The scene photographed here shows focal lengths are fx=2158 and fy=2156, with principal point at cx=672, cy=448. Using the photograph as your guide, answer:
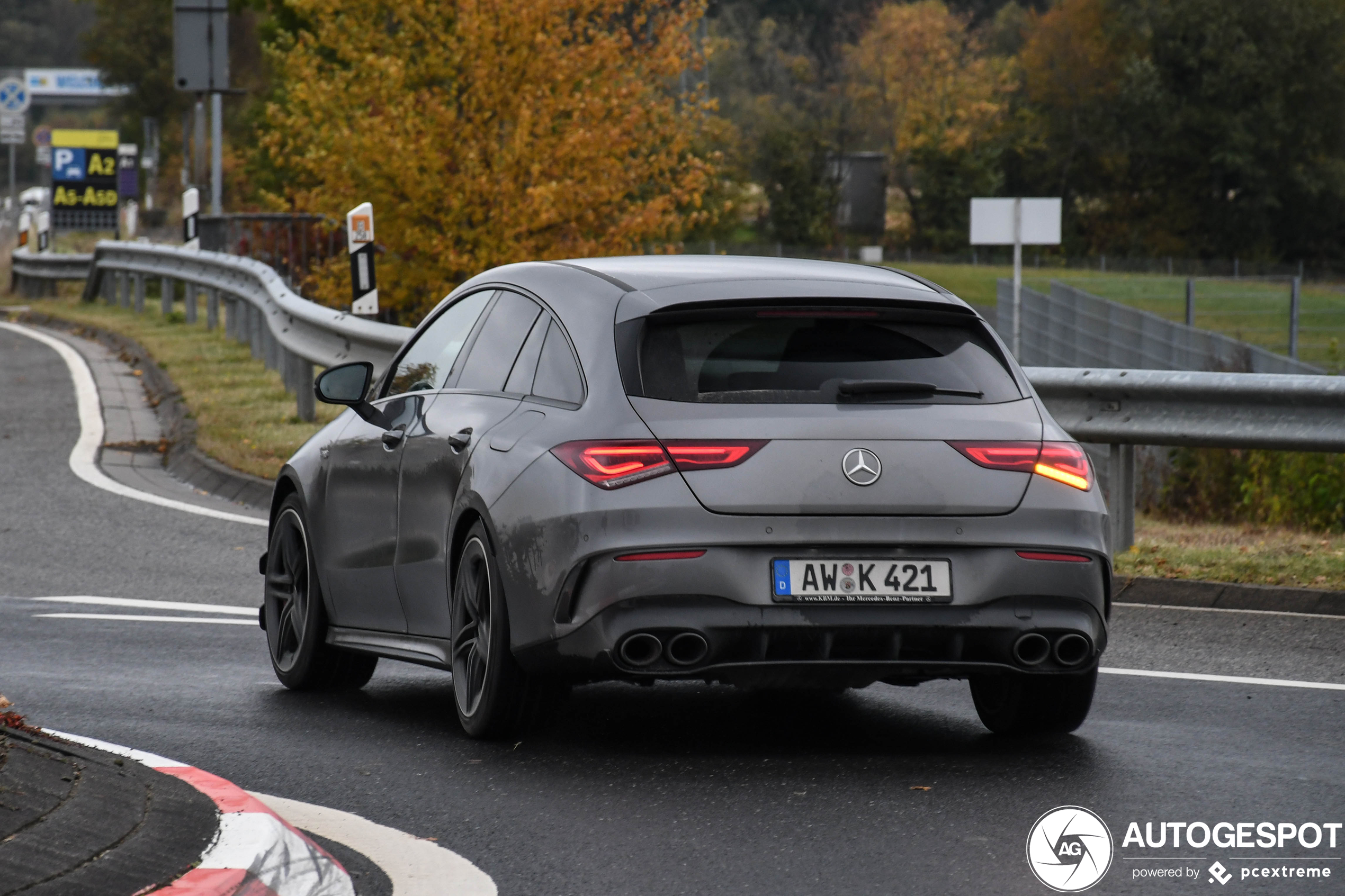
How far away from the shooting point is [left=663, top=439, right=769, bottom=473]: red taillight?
5.94 m

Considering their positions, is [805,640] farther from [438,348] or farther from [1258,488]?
[1258,488]

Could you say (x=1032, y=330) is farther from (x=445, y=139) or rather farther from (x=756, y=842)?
(x=756, y=842)

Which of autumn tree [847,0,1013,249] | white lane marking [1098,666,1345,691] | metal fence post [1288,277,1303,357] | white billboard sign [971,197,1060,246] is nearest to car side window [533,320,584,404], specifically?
white lane marking [1098,666,1345,691]

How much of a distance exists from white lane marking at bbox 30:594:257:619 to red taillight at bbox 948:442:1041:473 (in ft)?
13.9

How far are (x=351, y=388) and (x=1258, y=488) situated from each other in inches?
371

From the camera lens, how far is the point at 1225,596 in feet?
32.2

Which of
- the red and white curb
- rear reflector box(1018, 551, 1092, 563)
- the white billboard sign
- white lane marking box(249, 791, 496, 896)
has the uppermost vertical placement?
the white billboard sign

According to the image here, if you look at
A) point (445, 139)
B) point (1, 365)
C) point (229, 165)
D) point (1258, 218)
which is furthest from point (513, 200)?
point (1258, 218)

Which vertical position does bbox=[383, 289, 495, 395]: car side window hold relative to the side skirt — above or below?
above

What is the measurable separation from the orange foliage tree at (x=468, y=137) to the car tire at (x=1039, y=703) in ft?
63.1

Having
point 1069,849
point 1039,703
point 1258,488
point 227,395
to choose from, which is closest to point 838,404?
point 1039,703

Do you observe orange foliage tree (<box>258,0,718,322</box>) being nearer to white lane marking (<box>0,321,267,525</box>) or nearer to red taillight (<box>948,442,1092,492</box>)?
white lane marking (<box>0,321,267,525</box>)

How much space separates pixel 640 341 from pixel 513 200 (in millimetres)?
20254

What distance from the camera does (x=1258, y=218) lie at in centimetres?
8700
